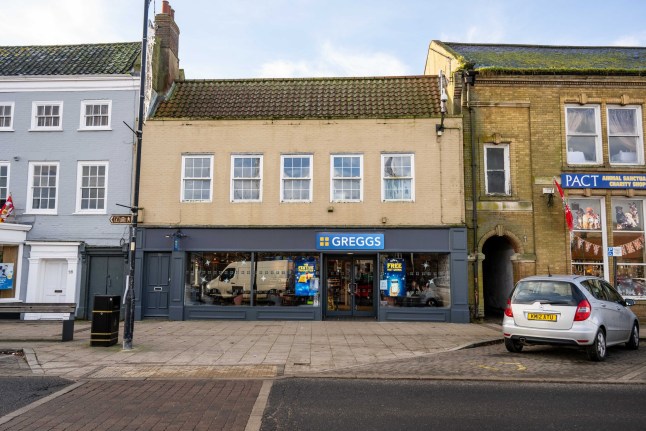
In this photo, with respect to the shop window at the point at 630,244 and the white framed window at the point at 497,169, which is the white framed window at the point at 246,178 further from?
the shop window at the point at 630,244

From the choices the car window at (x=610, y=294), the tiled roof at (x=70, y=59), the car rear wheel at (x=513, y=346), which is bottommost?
the car rear wheel at (x=513, y=346)

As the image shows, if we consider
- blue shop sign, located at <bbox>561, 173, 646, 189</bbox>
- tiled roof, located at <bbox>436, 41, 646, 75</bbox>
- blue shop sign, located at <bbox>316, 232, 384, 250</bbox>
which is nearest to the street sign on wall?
blue shop sign, located at <bbox>316, 232, 384, 250</bbox>

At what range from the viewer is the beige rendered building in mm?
16266

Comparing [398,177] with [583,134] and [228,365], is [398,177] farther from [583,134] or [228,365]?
[228,365]

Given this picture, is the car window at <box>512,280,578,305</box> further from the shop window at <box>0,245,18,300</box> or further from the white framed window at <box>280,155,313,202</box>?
the shop window at <box>0,245,18,300</box>

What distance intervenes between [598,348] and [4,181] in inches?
740

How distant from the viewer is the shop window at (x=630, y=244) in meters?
16.4

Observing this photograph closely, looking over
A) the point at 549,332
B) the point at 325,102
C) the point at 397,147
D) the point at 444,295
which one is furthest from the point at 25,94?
the point at 549,332

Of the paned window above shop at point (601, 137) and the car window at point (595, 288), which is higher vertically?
the paned window above shop at point (601, 137)

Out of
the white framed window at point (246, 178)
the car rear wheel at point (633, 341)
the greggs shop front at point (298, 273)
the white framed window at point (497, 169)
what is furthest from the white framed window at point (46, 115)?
the car rear wheel at point (633, 341)

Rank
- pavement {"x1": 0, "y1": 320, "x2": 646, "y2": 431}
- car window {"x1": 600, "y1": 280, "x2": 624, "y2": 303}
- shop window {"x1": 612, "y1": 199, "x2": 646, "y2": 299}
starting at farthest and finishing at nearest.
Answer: shop window {"x1": 612, "y1": 199, "x2": 646, "y2": 299}
car window {"x1": 600, "y1": 280, "x2": 624, "y2": 303}
pavement {"x1": 0, "y1": 320, "x2": 646, "y2": 431}

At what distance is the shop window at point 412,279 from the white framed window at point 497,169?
292 centimetres

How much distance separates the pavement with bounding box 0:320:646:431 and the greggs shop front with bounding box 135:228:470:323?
1.90m

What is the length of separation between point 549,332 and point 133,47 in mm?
17670
